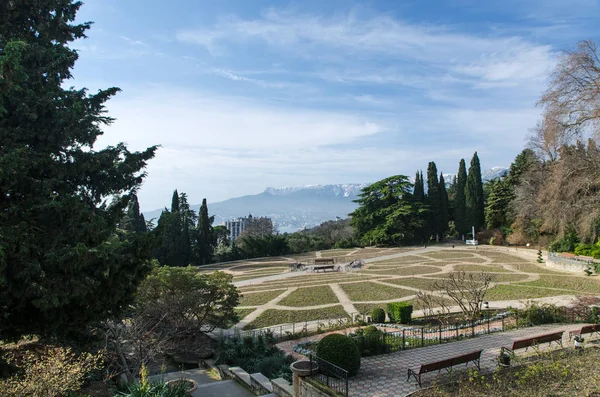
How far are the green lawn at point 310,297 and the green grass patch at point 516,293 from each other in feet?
29.9

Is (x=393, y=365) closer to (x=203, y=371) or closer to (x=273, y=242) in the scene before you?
(x=203, y=371)

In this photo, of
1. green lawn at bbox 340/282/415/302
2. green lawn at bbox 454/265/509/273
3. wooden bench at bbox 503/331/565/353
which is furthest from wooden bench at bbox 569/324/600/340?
green lawn at bbox 454/265/509/273

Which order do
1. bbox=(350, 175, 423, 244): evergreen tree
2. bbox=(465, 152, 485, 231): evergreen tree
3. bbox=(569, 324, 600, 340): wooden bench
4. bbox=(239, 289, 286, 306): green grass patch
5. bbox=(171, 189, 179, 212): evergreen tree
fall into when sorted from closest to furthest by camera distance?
1. bbox=(569, 324, 600, 340): wooden bench
2. bbox=(239, 289, 286, 306): green grass patch
3. bbox=(171, 189, 179, 212): evergreen tree
4. bbox=(350, 175, 423, 244): evergreen tree
5. bbox=(465, 152, 485, 231): evergreen tree

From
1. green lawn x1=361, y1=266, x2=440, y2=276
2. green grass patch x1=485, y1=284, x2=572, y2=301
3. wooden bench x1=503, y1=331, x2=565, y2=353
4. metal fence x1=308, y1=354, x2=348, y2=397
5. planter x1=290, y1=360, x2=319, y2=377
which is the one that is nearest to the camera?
metal fence x1=308, y1=354, x2=348, y2=397

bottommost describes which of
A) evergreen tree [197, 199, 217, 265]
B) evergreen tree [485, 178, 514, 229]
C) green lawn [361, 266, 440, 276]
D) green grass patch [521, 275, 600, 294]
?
green grass patch [521, 275, 600, 294]

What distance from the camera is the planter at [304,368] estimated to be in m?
10.2

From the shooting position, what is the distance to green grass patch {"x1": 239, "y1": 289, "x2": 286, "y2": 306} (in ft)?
82.4

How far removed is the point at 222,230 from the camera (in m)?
70.6

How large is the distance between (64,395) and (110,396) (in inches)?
115

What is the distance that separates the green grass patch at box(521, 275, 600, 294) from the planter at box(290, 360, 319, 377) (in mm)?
20201

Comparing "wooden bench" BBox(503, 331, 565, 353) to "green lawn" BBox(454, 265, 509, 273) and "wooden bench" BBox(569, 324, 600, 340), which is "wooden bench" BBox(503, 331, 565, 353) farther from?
"green lawn" BBox(454, 265, 509, 273)

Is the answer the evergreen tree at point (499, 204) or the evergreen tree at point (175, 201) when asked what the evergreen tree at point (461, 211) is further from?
the evergreen tree at point (175, 201)

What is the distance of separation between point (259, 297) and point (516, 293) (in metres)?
15.7

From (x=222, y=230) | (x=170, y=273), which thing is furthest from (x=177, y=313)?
(x=222, y=230)
